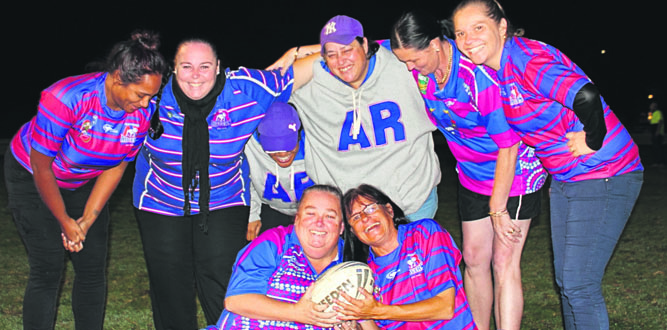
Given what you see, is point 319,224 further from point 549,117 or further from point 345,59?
point 549,117

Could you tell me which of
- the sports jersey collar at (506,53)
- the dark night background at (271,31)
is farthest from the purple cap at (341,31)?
the dark night background at (271,31)

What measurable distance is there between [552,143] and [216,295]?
2290mm

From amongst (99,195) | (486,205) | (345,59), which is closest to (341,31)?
(345,59)

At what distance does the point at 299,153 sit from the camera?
4.60 metres

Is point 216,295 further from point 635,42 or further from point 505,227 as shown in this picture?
point 635,42

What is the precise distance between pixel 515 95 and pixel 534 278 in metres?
3.32

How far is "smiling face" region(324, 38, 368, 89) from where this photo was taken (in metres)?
4.16

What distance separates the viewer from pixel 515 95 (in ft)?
11.8

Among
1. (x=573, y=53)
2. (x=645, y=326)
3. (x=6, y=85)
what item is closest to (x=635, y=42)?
(x=573, y=53)

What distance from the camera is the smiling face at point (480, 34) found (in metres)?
3.58

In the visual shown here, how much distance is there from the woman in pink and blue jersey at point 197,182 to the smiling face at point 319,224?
796 millimetres

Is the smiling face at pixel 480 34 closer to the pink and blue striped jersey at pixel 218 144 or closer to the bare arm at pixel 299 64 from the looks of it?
the bare arm at pixel 299 64

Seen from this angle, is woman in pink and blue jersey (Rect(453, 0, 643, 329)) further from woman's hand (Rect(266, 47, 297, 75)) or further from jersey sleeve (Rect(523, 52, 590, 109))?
woman's hand (Rect(266, 47, 297, 75))

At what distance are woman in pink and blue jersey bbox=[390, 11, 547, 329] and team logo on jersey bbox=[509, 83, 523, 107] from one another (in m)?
0.19
